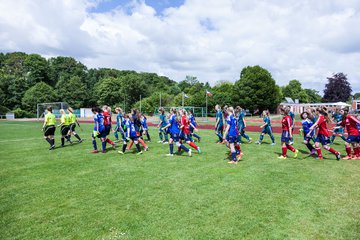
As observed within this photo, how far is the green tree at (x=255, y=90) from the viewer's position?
56125mm

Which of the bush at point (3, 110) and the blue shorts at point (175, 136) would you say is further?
the bush at point (3, 110)

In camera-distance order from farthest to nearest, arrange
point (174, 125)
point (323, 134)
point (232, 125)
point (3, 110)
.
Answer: point (3, 110)
point (174, 125)
point (323, 134)
point (232, 125)

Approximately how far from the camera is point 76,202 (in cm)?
574

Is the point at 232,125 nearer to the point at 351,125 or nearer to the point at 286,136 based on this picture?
the point at 286,136

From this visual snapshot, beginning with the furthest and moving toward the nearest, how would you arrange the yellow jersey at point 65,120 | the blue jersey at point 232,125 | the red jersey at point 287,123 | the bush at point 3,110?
the bush at point 3,110 → the yellow jersey at point 65,120 → the red jersey at point 287,123 → the blue jersey at point 232,125

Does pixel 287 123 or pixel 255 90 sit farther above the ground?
pixel 255 90

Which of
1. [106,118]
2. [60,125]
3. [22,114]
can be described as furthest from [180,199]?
[22,114]

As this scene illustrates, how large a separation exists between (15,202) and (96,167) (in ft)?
10.6

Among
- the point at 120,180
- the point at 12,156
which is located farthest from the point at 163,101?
the point at 120,180

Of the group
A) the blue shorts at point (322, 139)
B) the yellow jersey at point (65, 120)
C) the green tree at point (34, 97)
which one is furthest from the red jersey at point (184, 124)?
the green tree at point (34, 97)

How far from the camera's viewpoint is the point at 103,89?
77.2 metres

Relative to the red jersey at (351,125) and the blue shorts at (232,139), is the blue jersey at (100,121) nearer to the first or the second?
the blue shorts at (232,139)

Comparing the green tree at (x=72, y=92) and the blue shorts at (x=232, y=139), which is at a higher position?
the green tree at (x=72, y=92)

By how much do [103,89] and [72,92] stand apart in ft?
30.2
